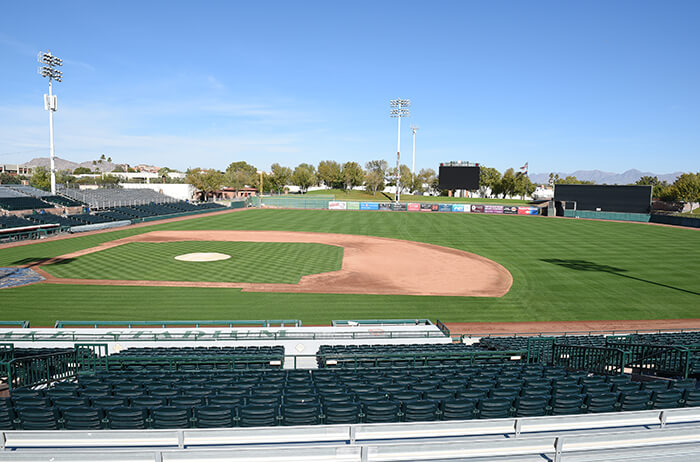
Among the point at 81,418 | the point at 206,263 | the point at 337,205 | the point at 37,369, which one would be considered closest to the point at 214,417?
the point at 81,418

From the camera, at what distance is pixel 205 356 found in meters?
11.5

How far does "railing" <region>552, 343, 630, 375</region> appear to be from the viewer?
1163 cm

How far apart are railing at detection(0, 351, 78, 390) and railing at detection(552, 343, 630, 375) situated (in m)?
14.4

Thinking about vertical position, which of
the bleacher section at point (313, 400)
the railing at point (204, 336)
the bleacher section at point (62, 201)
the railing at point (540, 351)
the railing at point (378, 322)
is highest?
the bleacher section at point (62, 201)

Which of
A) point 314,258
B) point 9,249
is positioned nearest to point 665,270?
point 314,258

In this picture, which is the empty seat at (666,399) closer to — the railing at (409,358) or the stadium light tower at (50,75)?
the railing at (409,358)

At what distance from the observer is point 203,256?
3631 centimetres

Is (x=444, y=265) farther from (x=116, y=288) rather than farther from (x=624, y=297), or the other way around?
(x=116, y=288)

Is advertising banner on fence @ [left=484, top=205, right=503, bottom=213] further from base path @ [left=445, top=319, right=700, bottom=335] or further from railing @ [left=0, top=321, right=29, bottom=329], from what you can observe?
railing @ [left=0, top=321, right=29, bottom=329]

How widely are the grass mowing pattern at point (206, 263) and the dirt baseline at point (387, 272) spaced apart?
44.6 inches

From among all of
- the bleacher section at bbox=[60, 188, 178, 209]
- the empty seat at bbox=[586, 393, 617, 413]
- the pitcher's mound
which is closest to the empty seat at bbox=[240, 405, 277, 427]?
the empty seat at bbox=[586, 393, 617, 413]

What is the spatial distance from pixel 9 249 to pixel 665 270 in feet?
194

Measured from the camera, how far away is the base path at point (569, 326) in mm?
20125

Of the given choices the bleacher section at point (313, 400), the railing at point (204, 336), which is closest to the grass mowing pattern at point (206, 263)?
the railing at point (204, 336)
